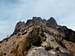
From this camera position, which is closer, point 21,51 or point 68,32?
point 21,51

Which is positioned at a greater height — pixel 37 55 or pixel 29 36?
pixel 29 36

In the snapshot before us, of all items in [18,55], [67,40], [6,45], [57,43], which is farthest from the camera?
[67,40]

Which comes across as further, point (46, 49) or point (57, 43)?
point (57, 43)

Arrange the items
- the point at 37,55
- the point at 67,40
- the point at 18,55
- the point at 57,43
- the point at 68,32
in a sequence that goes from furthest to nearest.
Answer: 1. the point at 68,32
2. the point at 67,40
3. the point at 57,43
4. the point at 18,55
5. the point at 37,55

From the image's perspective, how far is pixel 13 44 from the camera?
4962cm

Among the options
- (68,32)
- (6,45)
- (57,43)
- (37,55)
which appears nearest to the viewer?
(37,55)

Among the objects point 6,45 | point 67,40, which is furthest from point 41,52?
point 67,40

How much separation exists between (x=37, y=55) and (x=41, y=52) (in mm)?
1164

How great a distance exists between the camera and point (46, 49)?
42.8 metres

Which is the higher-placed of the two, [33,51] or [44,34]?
[44,34]

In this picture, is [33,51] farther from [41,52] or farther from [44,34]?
[44,34]

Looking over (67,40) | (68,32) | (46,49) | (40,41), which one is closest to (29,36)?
(40,41)

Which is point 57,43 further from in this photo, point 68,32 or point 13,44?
point 68,32

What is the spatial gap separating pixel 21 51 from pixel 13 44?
18.1ft
